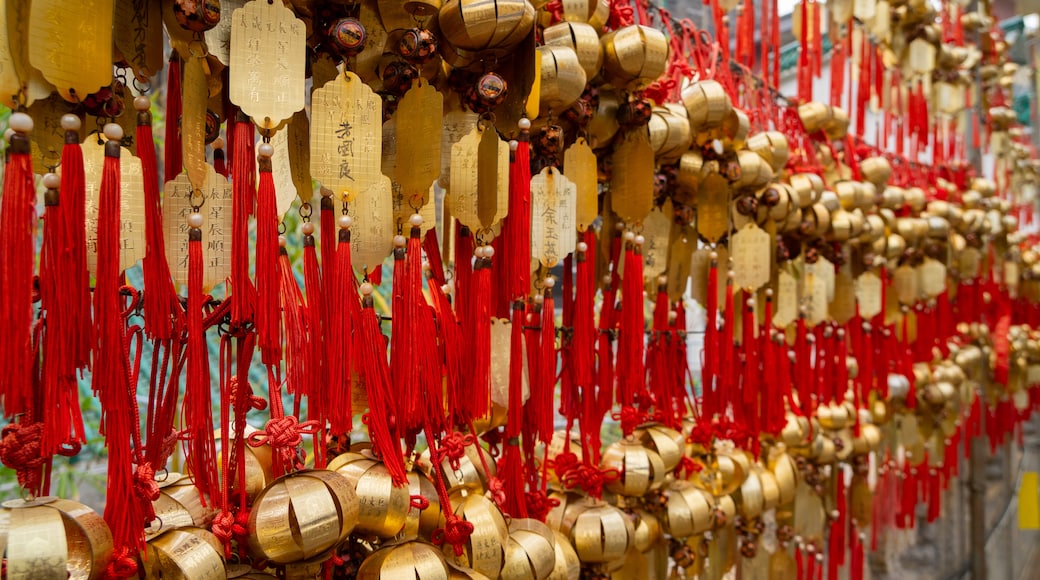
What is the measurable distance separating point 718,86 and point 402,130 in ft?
1.53

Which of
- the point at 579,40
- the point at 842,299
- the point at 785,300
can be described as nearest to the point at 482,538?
the point at 579,40

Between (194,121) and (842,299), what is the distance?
1.11 meters

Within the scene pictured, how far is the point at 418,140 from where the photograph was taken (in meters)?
0.60

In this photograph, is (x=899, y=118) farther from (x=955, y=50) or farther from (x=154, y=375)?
(x=154, y=375)

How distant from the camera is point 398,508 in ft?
1.90

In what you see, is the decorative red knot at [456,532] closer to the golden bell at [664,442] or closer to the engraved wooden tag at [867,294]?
the golden bell at [664,442]

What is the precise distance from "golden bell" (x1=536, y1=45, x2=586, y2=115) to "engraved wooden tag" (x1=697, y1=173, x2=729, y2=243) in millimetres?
334

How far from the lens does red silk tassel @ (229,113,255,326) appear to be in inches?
19.7

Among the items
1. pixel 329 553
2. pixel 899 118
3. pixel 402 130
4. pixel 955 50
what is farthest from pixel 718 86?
pixel 955 50

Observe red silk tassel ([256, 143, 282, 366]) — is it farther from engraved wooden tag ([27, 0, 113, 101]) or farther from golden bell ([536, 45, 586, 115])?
golden bell ([536, 45, 586, 115])

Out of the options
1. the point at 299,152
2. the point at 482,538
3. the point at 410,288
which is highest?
the point at 299,152

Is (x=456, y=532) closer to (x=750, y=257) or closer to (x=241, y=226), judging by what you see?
(x=241, y=226)

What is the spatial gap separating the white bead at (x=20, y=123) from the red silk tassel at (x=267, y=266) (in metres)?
0.13

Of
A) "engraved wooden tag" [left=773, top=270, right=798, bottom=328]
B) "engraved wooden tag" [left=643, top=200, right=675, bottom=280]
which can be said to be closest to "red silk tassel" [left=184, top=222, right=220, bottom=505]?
"engraved wooden tag" [left=643, top=200, right=675, bottom=280]
